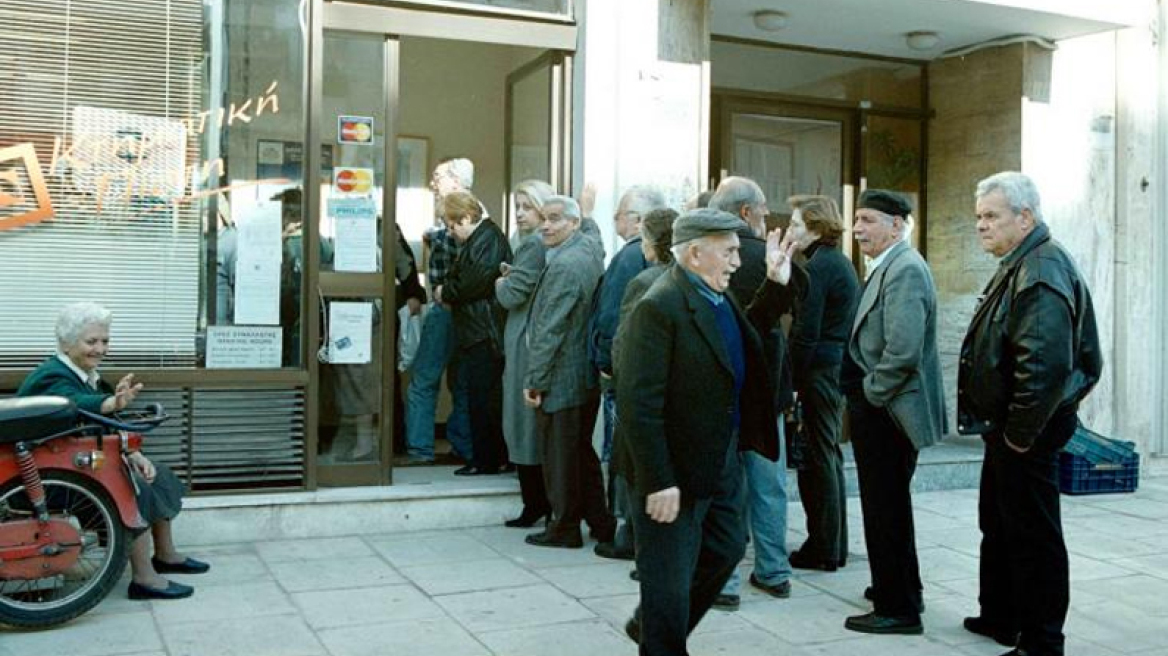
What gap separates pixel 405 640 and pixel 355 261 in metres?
2.76

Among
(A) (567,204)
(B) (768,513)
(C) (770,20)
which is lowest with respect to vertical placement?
(B) (768,513)

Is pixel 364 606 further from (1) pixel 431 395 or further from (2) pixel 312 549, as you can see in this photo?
(1) pixel 431 395

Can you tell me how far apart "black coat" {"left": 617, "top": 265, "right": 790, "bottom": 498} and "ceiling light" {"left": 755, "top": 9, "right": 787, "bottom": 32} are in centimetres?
499

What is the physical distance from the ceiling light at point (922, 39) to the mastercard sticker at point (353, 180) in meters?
4.39

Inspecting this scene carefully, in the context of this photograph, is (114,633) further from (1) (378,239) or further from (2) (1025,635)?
(2) (1025,635)

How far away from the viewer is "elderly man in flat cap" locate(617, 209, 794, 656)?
4.09m

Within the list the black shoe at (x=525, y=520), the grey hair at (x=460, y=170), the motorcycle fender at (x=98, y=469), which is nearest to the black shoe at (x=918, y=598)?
the black shoe at (x=525, y=520)

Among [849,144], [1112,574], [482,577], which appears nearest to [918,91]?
[849,144]

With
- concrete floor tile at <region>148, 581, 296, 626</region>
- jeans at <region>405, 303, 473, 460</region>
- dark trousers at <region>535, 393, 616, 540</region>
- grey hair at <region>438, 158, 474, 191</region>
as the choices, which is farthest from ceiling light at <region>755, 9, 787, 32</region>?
concrete floor tile at <region>148, 581, 296, 626</region>

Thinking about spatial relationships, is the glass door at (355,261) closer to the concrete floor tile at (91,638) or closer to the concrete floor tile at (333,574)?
the concrete floor tile at (333,574)

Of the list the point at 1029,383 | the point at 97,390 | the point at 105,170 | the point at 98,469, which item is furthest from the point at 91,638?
the point at 1029,383

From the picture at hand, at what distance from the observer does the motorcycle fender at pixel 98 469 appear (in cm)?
512

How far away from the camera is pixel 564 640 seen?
5.10m

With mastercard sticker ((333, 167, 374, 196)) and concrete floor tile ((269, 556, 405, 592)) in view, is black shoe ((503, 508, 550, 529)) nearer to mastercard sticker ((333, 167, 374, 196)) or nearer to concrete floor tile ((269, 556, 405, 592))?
concrete floor tile ((269, 556, 405, 592))
